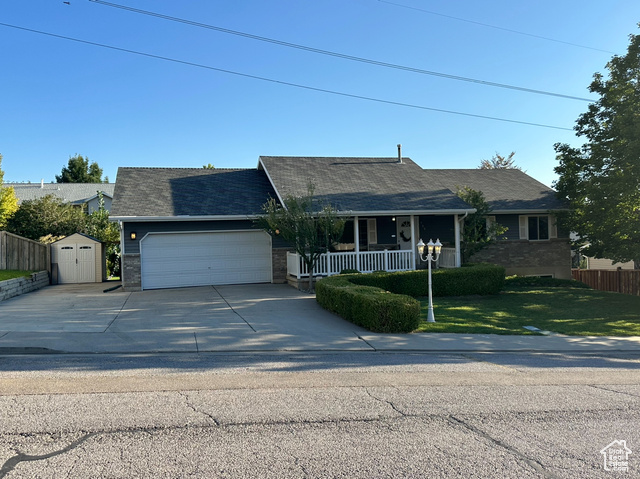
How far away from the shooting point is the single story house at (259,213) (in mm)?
18609

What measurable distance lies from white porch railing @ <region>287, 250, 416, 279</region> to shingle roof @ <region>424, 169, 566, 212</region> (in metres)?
5.36

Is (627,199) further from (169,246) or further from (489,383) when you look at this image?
(169,246)

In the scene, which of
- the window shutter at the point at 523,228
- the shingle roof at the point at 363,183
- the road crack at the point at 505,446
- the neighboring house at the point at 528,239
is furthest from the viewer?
the window shutter at the point at 523,228

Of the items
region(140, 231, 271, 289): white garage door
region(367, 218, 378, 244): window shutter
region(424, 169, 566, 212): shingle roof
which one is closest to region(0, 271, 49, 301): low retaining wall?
region(140, 231, 271, 289): white garage door

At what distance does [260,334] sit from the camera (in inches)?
414

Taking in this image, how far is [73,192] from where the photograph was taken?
4062cm

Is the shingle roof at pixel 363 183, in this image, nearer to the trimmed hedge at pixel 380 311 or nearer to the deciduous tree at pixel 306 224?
the deciduous tree at pixel 306 224

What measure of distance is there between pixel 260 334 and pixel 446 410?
5480 millimetres

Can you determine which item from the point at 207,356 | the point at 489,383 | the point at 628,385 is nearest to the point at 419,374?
the point at 489,383

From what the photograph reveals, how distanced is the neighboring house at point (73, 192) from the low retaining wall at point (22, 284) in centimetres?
1860

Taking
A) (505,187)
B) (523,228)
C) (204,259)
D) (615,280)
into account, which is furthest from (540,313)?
(505,187)

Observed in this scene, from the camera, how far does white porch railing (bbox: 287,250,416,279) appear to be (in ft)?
60.1

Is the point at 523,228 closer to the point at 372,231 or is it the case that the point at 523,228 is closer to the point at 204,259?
the point at 372,231

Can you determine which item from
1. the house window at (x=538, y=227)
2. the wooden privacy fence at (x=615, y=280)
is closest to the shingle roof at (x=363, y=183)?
the house window at (x=538, y=227)
